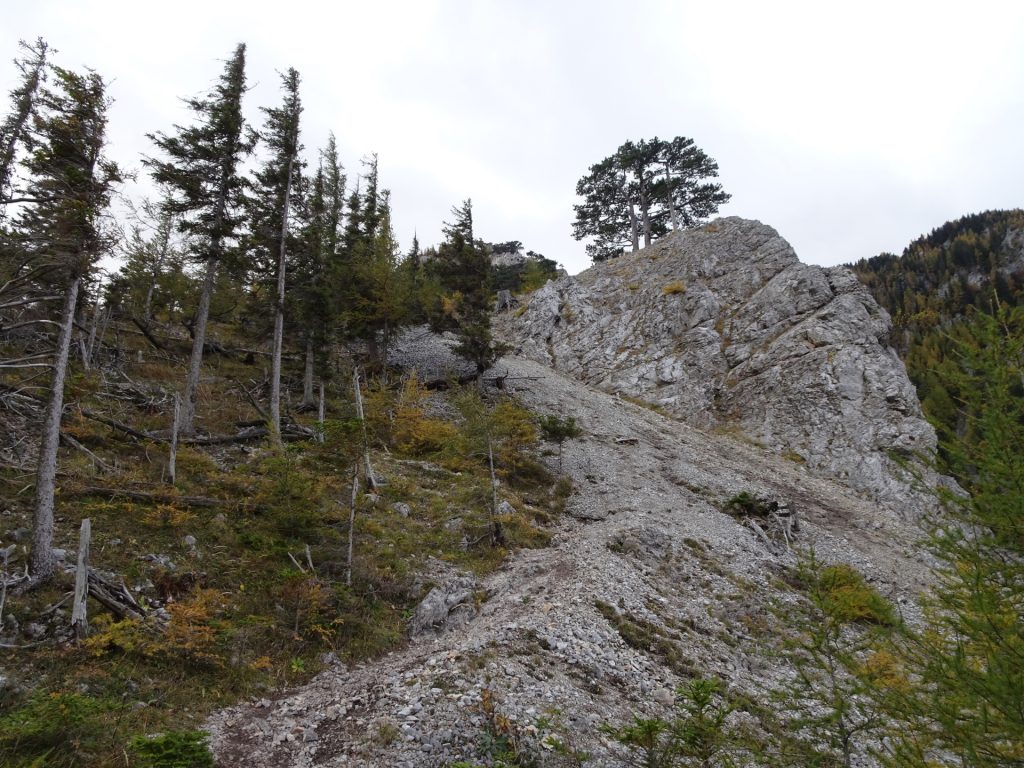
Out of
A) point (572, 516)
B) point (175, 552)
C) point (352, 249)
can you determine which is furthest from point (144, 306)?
point (572, 516)

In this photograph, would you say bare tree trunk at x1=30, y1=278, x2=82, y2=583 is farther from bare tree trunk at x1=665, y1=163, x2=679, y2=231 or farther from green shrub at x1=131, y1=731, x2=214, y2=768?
bare tree trunk at x1=665, y1=163, x2=679, y2=231

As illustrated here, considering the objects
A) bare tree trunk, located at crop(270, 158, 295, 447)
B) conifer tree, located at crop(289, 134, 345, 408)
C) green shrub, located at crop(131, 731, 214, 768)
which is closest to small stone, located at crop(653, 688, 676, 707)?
green shrub, located at crop(131, 731, 214, 768)

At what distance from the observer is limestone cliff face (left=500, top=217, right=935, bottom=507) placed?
33.5 meters

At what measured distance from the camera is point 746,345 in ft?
139

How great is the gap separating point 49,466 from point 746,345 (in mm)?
43280

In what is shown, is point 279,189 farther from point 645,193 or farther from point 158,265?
point 645,193

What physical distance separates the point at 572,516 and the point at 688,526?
16.7 ft

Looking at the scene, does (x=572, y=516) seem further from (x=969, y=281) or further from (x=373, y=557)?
(x=969, y=281)

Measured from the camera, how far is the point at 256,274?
2678cm

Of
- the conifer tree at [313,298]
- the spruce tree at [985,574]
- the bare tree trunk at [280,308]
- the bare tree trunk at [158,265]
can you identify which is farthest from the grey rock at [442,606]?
the bare tree trunk at [158,265]

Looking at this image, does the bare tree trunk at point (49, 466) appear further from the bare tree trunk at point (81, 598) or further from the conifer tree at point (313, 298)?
the conifer tree at point (313, 298)

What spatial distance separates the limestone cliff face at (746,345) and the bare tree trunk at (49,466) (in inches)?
1436

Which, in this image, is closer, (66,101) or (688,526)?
(66,101)

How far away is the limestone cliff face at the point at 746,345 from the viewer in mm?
33531
